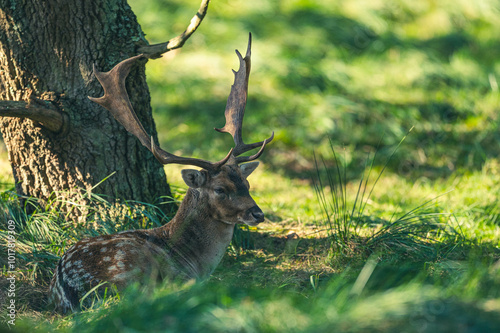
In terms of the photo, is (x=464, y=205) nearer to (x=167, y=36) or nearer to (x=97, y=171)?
(x=97, y=171)

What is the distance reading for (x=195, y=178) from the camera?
435cm

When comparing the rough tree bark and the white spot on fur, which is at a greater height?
the rough tree bark

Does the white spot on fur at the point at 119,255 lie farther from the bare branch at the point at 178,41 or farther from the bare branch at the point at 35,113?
the bare branch at the point at 178,41

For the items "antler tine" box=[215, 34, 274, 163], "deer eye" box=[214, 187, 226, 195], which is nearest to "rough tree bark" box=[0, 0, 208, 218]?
"antler tine" box=[215, 34, 274, 163]

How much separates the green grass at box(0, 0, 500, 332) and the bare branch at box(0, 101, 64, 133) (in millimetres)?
656

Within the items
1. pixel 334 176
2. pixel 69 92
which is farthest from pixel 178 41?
pixel 334 176

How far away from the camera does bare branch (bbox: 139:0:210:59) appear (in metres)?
4.43

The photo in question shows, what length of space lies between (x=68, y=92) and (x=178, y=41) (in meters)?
0.97

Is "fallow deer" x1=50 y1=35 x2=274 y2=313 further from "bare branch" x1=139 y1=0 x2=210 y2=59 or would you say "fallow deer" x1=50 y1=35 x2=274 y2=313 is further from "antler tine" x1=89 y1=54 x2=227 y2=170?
"bare branch" x1=139 y1=0 x2=210 y2=59

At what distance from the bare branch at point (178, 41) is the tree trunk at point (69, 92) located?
0.60 feet

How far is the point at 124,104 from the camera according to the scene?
14.2 ft

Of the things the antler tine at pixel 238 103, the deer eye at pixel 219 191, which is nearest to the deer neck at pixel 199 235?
the deer eye at pixel 219 191

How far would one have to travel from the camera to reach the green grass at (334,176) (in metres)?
A: 2.88

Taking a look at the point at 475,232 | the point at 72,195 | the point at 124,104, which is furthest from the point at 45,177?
the point at 475,232
